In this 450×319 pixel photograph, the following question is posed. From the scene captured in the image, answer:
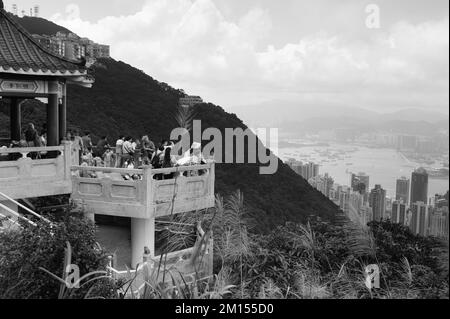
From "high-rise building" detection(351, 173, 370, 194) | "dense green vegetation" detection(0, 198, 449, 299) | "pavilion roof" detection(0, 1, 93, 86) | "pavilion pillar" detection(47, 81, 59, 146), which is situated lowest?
"dense green vegetation" detection(0, 198, 449, 299)

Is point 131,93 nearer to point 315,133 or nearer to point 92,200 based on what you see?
point 315,133

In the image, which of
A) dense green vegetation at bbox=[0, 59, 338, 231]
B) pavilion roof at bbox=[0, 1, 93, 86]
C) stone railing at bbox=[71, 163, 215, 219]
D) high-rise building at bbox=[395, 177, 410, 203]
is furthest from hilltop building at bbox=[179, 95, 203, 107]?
high-rise building at bbox=[395, 177, 410, 203]

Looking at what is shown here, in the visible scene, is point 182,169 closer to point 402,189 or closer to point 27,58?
point 27,58

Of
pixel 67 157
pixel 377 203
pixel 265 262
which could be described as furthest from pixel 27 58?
pixel 377 203

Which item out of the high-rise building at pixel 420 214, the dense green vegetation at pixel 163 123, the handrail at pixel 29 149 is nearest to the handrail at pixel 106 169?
the handrail at pixel 29 149

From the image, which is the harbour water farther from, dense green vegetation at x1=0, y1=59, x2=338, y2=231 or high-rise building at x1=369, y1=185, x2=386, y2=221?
dense green vegetation at x1=0, y1=59, x2=338, y2=231
